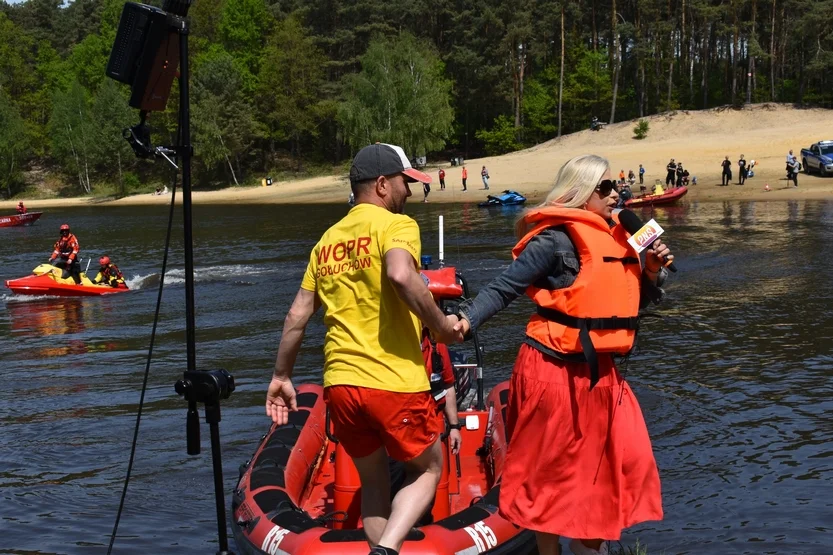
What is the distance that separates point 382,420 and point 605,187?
1472mm

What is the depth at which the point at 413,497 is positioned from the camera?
4.49 m

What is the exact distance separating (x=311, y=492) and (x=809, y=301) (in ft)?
39.2

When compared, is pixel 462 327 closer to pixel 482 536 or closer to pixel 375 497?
pixel 375 497

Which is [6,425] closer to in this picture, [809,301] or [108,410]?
[108,410]

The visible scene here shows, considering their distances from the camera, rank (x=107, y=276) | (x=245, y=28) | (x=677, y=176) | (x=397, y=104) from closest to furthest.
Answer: (x=107, y=276) → (x=677, y=176) → (x=397, y=104) → (x=245, y=28)

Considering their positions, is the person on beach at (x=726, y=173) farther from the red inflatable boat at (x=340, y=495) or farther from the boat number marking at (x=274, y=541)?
the boat number marking at (x=274, y=541)

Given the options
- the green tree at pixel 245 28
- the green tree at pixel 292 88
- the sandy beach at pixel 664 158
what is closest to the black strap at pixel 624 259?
the sandy beach at pixel 664 158

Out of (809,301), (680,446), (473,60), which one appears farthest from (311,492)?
(473,60)

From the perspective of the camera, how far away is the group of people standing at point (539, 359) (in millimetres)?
4324

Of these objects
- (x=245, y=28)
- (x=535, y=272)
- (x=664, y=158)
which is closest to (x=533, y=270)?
(x=535, y=272)

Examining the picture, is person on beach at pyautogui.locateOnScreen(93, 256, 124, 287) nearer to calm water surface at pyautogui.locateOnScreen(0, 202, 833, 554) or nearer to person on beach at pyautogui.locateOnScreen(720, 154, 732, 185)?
calm water surface at pyautogui.locateOnScreen(0, 202, 833, 554)

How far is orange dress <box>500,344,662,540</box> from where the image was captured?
170 inches

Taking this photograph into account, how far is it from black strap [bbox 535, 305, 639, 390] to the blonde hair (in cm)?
50

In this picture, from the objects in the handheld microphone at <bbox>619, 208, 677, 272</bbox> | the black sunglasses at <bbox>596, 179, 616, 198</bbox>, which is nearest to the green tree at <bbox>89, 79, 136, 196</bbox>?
the black sunglasses at <bbox>596, 179, 616, 198</bbox>
